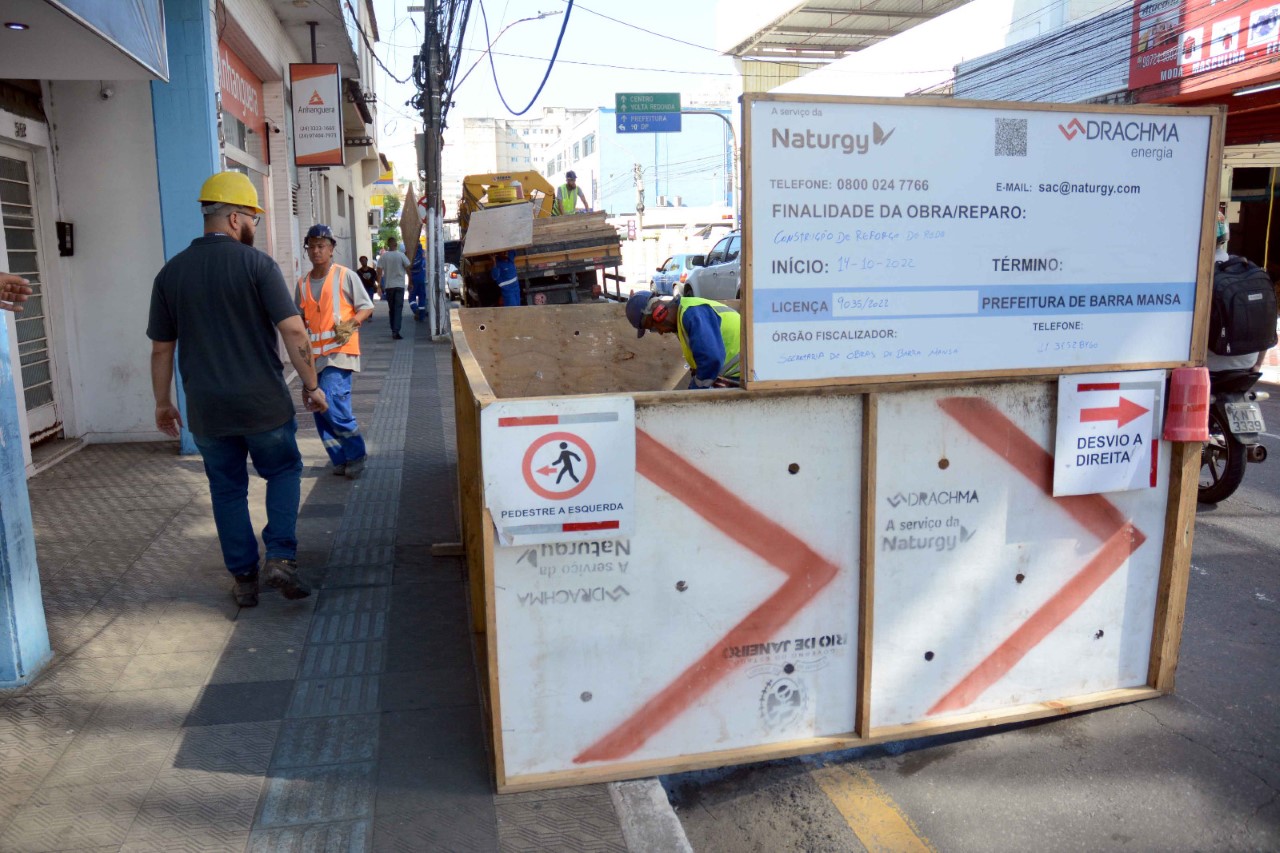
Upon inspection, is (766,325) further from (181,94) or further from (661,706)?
(181,94)

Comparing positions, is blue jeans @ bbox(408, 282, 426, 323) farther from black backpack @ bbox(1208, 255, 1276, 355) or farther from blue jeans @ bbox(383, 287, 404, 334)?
black backpack @ bbox(1208, 255, 1276, 355)

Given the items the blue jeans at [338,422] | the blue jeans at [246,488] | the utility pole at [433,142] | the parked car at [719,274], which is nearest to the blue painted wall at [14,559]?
the blue jeans at [246,488]

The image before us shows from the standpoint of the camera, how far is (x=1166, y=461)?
369cm

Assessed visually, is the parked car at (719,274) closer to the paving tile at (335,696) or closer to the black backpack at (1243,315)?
the black backpack at (1243,315)

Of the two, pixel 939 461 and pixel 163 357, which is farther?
pixel 163 357

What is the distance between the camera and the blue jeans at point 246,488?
474 centimetres

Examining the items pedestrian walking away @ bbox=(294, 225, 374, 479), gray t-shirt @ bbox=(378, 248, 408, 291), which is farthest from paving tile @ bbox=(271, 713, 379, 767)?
gray t-shirt @ bbox=(378, 248, 408, 291)

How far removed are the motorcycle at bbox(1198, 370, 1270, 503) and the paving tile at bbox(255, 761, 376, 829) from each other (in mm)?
5563

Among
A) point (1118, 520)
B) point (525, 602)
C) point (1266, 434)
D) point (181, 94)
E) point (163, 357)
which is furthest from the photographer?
point (1266, 434)

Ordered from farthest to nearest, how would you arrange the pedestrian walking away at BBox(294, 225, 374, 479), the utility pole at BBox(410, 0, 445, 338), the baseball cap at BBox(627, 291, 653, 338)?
the utility pole at BBox(410, 0, 445, 338), the pedestrian walking away at BBox(294, 225, 374, 479), the baseball cap at BBox(627, 291, 653, 338)

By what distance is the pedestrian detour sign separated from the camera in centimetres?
301

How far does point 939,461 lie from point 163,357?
3.56 meters

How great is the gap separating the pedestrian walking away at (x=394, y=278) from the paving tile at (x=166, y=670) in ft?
49.8

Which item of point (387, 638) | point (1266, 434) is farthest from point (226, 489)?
point (1266, 434)
